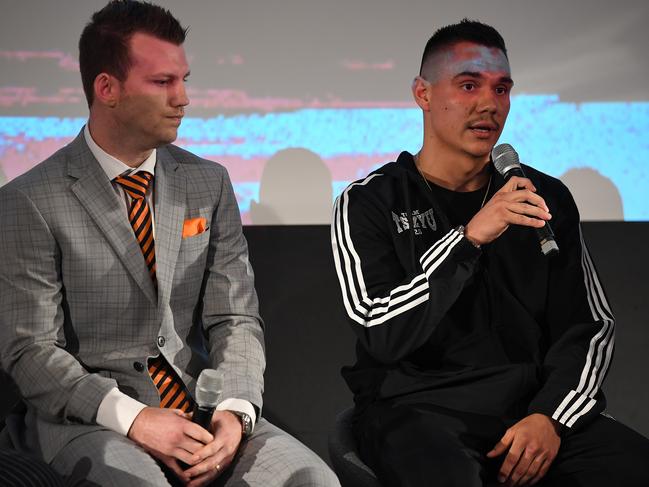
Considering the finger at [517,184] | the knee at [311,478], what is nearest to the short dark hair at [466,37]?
the finger at [517,184]

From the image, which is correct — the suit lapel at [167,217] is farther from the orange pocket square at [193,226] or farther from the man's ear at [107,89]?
the man's ear at [107,89]

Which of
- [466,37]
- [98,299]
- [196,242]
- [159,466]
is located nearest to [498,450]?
[159,466]

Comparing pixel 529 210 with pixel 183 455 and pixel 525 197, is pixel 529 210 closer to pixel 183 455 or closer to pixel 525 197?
pixel 525 197

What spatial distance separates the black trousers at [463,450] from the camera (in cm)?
192

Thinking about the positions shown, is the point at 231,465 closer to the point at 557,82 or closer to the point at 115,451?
the point at 115,451

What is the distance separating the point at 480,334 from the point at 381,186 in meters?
0.46

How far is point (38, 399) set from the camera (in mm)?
2000

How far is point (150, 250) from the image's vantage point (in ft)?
7.14

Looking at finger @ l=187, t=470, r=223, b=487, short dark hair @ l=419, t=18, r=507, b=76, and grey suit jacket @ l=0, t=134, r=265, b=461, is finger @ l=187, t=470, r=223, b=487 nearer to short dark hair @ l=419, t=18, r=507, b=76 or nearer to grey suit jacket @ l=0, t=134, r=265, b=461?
grey suit jacket @ l=0, t=134, r=265, b=461

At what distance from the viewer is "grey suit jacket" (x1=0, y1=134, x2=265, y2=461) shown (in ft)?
6.57

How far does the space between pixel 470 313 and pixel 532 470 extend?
1.41 ft

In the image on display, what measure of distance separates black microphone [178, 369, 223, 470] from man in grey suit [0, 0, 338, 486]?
32 millimetres

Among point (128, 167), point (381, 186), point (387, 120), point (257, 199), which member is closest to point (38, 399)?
point (128, 167)

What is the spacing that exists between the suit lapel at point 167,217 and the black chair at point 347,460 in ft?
1.78
